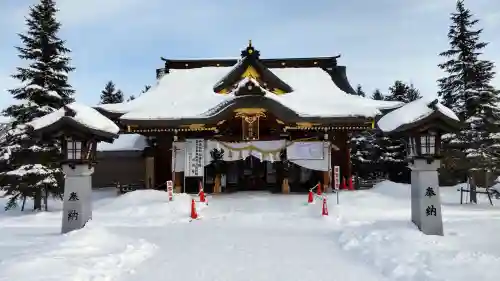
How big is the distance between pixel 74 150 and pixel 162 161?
1026 centimetres

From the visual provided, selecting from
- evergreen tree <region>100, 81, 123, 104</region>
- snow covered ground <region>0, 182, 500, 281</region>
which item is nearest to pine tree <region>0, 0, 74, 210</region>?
snow covered ground <region>0, 182, 500, 281</region>

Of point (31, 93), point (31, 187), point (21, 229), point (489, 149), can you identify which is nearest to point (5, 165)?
point (31, 187)

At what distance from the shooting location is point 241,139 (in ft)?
59.5

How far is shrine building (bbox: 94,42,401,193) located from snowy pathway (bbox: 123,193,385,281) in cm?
430

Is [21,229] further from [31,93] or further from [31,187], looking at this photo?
[31,93]

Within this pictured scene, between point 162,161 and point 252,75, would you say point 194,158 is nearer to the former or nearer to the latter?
point 162,161

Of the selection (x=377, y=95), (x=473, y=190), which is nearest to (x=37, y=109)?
(x=473, y=190)

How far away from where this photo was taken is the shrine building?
1755 cm

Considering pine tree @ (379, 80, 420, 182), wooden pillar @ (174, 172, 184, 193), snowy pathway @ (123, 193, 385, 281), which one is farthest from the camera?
pine tree @ (379, 80, 420, 182)

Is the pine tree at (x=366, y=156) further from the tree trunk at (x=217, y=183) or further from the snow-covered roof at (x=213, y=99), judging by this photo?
the tree trunk at (x=217, y=183)

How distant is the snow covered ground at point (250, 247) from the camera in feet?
18.9

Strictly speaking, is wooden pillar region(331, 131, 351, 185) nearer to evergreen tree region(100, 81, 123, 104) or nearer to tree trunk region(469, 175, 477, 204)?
tree trunk region(469, 175, 477, 204)

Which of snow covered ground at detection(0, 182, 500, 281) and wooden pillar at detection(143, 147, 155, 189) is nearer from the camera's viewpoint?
snow covered ground at detection(0, 182, 500, 281)

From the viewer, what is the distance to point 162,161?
1970 centimetres
